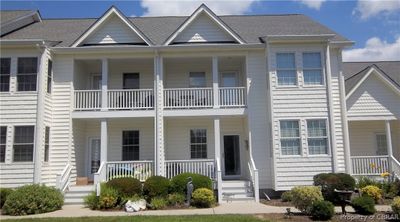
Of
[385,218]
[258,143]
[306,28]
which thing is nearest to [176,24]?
[306,28]

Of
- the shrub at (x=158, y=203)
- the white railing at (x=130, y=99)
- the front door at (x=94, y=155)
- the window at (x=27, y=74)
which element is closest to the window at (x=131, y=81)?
the white railing at (x=130, y=99)

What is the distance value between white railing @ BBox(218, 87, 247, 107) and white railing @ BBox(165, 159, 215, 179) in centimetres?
311

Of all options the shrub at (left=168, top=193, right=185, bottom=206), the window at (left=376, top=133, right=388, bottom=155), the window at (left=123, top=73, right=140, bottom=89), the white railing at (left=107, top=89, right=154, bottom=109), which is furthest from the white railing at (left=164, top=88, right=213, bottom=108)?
the window at (left=376, top=133, right=388, bottom=155)

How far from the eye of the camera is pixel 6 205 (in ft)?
44.2

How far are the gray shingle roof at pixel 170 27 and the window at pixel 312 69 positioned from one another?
1.32 m

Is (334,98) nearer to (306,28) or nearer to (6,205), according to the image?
(306,28)

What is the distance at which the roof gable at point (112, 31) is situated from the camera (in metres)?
18.0

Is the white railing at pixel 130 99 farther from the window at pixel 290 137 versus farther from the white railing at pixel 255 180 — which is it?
the window at pixel 290 137

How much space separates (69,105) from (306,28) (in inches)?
508

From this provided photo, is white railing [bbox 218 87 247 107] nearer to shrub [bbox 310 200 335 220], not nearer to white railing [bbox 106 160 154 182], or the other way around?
white railing [bbox 106 160 154 182]

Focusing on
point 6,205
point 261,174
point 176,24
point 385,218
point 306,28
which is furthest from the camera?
point 176,24

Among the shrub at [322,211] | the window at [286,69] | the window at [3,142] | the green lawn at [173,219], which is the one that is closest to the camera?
the green lawn at [173,219]

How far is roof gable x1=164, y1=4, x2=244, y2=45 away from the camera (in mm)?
18094

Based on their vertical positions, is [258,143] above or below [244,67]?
below
